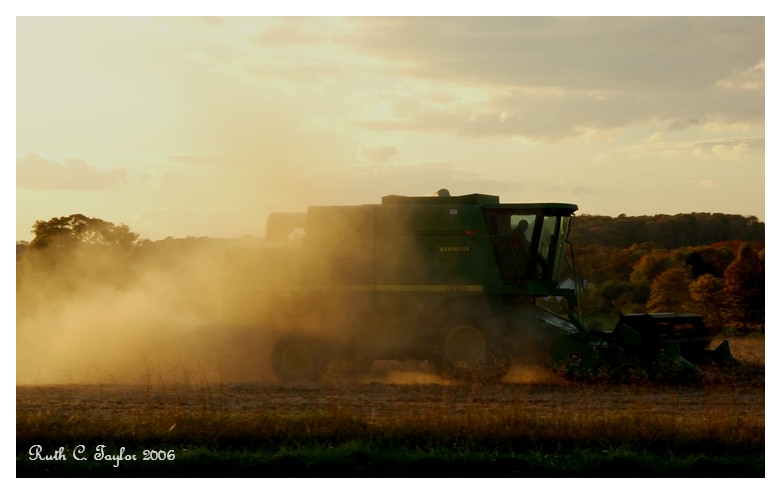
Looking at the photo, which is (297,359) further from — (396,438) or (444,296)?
(396,438)

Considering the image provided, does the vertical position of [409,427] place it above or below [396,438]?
above

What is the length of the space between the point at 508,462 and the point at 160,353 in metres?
11.3

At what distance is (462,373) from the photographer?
16.4 meters

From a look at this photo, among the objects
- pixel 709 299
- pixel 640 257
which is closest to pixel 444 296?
pixel 709 299

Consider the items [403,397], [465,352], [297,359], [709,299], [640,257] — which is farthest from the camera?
[640,257]

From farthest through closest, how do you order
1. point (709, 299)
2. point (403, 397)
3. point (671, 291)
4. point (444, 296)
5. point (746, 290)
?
point (671, 291) → point (709, 299) → point (746, 290) → point (444, 296) → point (403, 397)

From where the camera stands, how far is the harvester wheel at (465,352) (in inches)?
643

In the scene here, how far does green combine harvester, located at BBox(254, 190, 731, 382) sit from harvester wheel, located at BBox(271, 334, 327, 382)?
20 mm

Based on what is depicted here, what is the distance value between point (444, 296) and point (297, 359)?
323 centimetres

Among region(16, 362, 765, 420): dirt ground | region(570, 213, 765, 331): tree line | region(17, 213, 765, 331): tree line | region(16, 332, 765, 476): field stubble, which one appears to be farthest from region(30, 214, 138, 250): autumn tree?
region(570, 213, 765, 331): tree line

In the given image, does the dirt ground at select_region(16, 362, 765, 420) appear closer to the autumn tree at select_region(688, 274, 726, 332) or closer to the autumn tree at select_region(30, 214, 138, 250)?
the autumn tree at select_region(30, 214, 138, 250)

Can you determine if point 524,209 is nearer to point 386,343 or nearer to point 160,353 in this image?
point 386,343

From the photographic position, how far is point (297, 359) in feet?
57.1

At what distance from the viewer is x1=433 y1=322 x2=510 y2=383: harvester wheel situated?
1633cm
